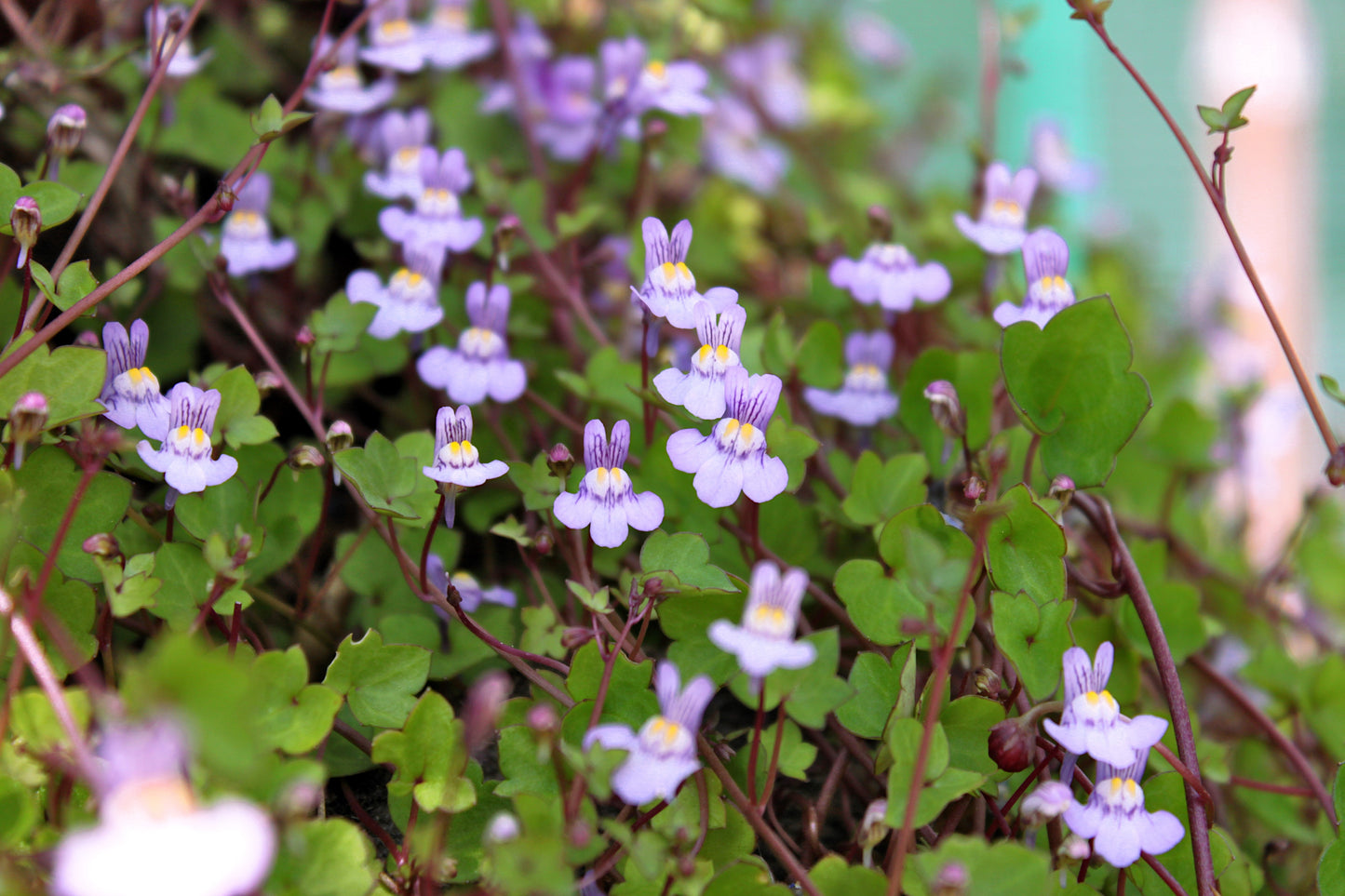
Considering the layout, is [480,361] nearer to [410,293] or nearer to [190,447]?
[410,293]

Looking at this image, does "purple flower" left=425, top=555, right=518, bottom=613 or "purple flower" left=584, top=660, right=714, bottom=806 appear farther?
"purple flower" left=425, top=555, right=518, bottom=613

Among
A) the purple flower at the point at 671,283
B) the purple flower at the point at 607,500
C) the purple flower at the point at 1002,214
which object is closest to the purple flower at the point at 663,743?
the purple flower at the point at 607,500

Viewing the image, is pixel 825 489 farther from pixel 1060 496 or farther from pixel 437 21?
pixel 437 21

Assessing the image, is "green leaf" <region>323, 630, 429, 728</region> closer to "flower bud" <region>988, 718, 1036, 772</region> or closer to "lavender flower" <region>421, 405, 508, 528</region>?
"lavender flower" <region>421, 405, 508, 528</region>

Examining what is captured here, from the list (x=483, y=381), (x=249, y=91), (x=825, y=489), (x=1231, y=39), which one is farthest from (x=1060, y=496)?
(x=1231, y=39)

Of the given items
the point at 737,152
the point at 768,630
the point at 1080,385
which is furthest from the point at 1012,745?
the point at 737,152

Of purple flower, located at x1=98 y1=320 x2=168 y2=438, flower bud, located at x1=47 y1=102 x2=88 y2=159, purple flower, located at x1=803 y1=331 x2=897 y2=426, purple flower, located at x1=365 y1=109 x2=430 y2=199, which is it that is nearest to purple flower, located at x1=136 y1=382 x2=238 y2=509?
purple flower, located at x1=98 y1=320 x2=168 y2=438

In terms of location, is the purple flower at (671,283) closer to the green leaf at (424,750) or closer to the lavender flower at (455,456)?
the lavender flower at (455,456)
